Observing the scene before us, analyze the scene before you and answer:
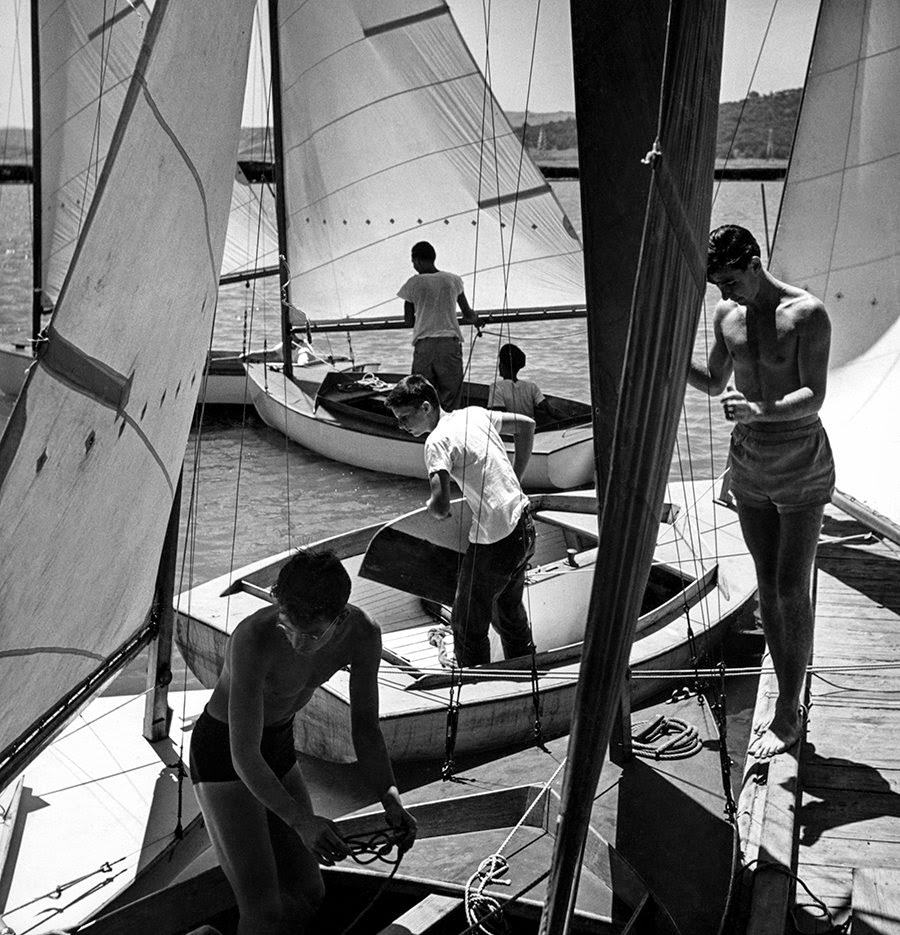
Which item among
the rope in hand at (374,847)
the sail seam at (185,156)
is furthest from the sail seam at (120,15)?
the rope in hand at (374,847)

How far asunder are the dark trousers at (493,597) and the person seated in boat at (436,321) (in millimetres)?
4419

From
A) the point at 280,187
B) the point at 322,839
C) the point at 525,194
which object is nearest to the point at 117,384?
the point at 322,839

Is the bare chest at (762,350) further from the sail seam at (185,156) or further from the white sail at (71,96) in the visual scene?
the white sail at (71,96)

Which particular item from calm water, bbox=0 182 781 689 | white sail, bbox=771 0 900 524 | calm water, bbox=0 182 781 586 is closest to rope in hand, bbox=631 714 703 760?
calm water, bbox=0 182 781 586

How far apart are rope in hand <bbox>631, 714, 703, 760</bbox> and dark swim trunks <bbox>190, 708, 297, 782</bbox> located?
1235 millimetres

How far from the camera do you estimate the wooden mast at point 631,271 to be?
1974mm

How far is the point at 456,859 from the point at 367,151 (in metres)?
8.56

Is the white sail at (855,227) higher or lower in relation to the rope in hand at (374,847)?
higher

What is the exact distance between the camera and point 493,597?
4.80m

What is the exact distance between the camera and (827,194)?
603 cm

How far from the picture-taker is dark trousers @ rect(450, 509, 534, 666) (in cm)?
471

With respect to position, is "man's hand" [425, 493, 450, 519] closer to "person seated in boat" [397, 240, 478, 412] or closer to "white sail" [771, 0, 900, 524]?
"white sail" [771, 0, 900, 524]

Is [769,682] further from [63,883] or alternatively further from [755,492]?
[63,883]

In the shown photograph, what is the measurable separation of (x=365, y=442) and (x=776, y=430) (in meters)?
7.28
